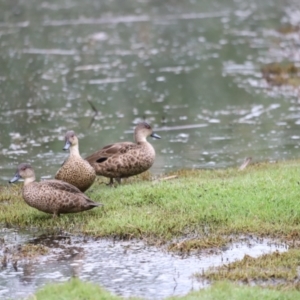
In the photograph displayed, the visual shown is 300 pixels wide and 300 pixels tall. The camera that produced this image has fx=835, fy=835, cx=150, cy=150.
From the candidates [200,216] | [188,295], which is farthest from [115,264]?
[200,216]

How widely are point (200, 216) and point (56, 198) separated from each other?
185 cm

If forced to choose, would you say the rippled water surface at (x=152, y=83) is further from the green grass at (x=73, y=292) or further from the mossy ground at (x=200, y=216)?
the green grass at (x=73, y=292)

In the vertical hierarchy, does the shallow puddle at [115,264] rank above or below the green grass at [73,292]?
below

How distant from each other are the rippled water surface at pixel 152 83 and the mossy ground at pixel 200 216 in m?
3.30

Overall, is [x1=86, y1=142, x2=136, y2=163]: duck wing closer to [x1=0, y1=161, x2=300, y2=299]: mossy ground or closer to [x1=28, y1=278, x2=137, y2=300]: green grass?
[x1=0, y1=161, x2=300, y2=299]: mossy ground

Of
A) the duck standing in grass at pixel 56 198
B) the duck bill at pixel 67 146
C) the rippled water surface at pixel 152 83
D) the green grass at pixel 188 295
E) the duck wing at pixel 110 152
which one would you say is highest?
the green grass at pixel 188 295

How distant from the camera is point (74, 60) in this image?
30.6 meters

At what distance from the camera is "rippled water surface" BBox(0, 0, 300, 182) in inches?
703

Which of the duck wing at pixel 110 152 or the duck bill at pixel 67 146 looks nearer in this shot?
the duck bill at pixel 67 146

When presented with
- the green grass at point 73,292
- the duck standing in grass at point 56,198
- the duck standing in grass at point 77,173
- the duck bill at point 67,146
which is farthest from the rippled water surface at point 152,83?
the green grass at point 73,292

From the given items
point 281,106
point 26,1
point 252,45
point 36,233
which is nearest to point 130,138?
point 281,106

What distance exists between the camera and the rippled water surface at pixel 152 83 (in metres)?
17.8

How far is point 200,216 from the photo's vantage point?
34.8 ft

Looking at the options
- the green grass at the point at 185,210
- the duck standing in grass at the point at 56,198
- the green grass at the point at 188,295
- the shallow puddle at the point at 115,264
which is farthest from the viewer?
the duck standing in grass at the point at 56,198
